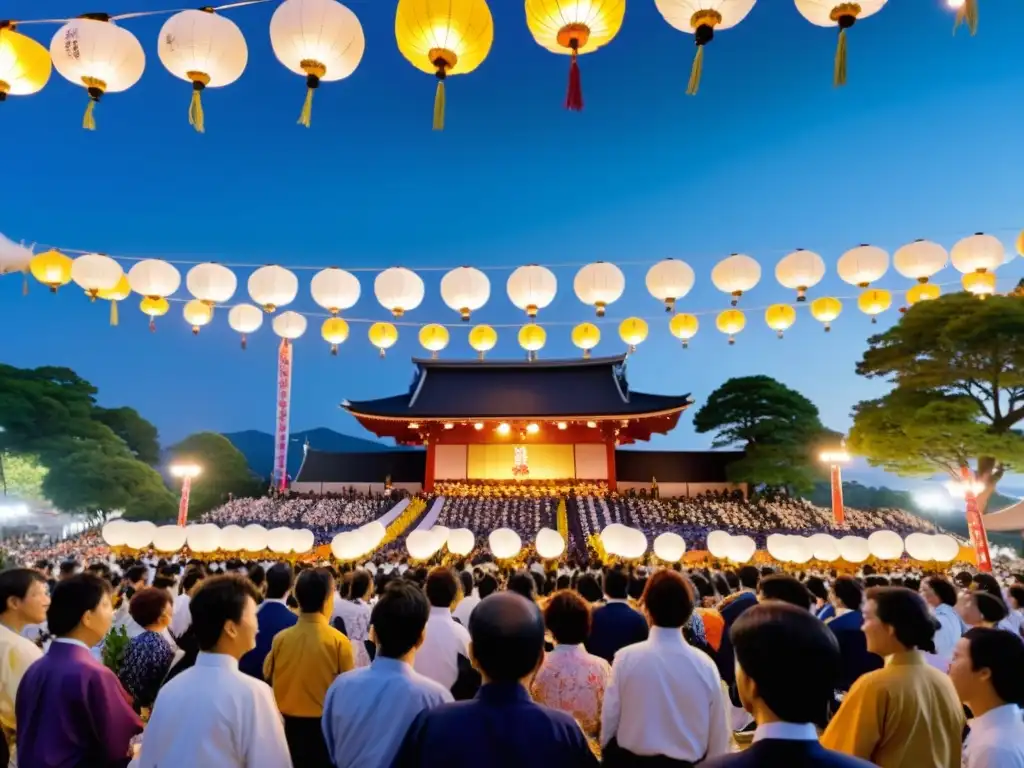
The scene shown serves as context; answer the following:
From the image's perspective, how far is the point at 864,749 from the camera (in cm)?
228

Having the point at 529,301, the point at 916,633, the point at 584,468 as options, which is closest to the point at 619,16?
the point at 916,633

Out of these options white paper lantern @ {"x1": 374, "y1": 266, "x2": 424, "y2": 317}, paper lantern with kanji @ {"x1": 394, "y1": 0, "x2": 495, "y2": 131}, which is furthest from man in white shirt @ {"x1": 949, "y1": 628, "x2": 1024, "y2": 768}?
white paper lantern @ {"x1": 374, "y1": 266, "x2": 424, "y2": 317}

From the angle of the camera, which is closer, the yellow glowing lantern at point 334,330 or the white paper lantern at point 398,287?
the white paper lantern at point 398,287

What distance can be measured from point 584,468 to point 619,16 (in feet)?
70.3

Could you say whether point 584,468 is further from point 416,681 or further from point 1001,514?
point 416,681

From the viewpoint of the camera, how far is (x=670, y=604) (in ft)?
9.11

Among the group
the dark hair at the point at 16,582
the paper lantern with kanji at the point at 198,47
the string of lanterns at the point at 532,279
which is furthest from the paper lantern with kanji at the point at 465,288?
the dark hair at the point at 16,582

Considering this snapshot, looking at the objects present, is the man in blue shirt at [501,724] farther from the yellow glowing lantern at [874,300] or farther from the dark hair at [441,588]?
the yellow glowing lantern at [874,300]

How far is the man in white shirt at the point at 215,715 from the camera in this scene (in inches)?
74.6

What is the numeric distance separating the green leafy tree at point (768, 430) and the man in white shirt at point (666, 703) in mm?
24279

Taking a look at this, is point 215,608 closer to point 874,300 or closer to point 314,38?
point 314,38

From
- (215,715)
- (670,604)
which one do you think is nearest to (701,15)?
(670,604)

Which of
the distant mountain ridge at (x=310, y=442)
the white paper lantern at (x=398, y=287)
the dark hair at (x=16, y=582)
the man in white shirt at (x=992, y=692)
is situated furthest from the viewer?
the distant mountain ridge at (x=310, y=442)

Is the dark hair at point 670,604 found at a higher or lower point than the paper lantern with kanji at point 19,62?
lower
